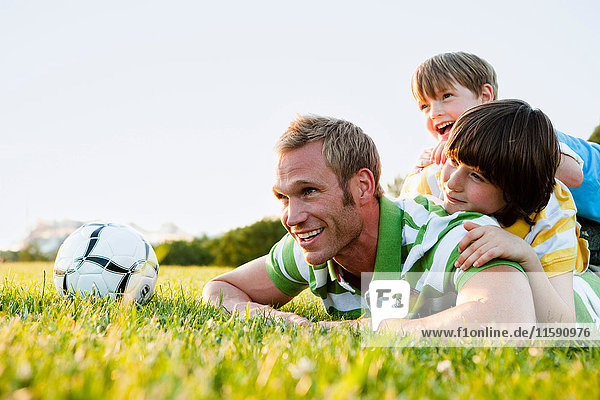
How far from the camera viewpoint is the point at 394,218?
3699 mm

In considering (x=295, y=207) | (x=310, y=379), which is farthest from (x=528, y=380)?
(x=295, y=207)

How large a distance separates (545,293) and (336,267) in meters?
1.54

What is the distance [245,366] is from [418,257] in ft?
5.93

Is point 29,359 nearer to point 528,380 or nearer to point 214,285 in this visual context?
point 528,380

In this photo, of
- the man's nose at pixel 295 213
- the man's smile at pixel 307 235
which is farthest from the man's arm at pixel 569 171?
the man's nose at pixel 295 213

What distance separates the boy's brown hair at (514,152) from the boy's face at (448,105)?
4.30 ft

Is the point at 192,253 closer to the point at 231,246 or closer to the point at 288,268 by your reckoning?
the point at 231,246

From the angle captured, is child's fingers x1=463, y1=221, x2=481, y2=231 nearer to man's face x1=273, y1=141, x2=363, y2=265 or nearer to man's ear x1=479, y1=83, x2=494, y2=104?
man's face x1=273, y1=141, x2=363, y2=265

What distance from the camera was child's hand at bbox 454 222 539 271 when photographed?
2953 millimetres

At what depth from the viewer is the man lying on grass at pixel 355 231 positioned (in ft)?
10.6

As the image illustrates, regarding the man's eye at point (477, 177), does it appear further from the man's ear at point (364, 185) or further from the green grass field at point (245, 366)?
the green grass field at point (245, 366)

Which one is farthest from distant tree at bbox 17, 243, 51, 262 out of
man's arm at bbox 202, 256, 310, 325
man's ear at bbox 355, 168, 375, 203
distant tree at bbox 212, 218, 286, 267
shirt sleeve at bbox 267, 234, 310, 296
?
man's ear at bbox 355, 168, 375, 203

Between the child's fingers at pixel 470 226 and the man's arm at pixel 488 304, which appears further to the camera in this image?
the child's fingers at pixel 470 226

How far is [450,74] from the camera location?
16.3ft
